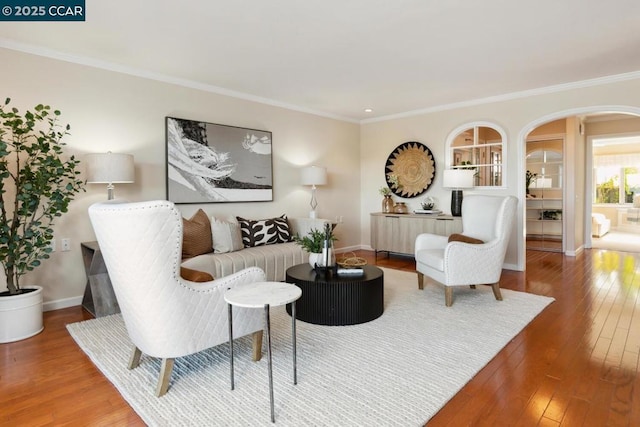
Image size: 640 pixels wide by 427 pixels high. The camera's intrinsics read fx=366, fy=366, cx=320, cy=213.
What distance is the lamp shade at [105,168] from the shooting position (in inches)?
126

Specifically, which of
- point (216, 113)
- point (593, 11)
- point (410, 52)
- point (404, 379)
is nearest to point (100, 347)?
point (404, 379)

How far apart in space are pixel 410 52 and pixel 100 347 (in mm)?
3556

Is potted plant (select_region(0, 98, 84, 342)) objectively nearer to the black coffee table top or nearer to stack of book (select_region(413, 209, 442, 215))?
the black coffee table top

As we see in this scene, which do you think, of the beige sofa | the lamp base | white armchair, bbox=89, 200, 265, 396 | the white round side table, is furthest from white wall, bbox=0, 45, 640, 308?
the white round side table

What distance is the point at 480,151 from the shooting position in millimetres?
5305

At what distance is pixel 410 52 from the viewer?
136 inches

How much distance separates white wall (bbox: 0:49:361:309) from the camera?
131 inches

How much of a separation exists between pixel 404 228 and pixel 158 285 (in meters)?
4.28

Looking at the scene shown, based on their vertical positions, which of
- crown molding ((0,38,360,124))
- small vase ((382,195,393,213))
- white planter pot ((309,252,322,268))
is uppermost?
crown molding ((0,38,360,124))

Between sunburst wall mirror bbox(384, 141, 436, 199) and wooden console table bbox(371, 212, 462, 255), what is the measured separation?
23.8 inches

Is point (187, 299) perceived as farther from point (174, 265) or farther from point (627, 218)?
point (627, 218)

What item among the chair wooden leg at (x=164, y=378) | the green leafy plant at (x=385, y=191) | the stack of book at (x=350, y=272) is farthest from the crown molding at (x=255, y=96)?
the chair wooden leg at (x=164, y=378)

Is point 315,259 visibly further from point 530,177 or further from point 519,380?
point 530,177

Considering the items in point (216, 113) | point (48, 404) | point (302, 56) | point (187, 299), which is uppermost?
point (302, 56)
